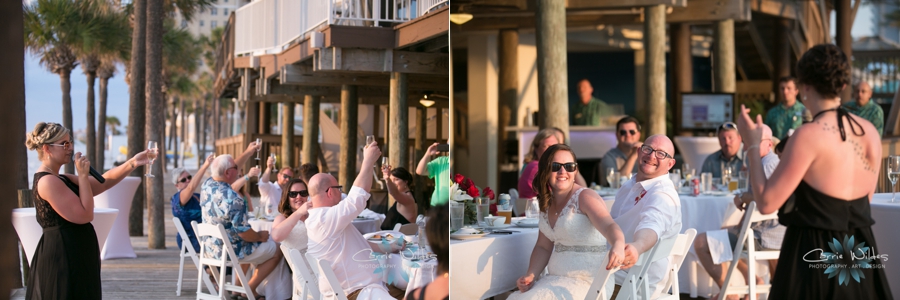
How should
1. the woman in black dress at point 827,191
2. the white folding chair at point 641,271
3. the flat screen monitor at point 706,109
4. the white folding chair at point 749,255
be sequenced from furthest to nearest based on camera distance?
the flat screen monitor at point 706,109 → the white folding chair at point 749,255 → the white folding chair at point 641,271 → the woman in black dress at point 827,191

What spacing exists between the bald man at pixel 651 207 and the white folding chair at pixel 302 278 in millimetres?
1402

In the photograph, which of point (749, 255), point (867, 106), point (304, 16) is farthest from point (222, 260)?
point (867, 106)

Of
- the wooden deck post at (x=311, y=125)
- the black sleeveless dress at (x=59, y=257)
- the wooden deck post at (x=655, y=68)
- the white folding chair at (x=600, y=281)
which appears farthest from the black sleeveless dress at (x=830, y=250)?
the wooden deck post at (x=655, y=68)

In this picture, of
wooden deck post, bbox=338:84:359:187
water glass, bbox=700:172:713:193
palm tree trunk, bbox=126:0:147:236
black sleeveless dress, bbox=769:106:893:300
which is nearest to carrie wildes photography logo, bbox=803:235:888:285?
black sleeveless dress, bbox=769:106:893:300

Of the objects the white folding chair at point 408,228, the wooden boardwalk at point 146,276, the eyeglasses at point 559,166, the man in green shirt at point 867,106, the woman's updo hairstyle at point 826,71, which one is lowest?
the wooden boardwalk at point 146,276

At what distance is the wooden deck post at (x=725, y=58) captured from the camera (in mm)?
12281

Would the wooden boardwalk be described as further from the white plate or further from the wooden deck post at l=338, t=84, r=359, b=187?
the white plate

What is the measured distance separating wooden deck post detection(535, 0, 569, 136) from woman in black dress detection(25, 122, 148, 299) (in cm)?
544

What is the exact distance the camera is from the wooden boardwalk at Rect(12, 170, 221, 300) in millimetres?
6875

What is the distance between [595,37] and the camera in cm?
1711

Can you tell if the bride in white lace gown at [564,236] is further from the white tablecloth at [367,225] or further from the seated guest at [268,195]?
the seated guest at [268,195]

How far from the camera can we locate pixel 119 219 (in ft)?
31.6

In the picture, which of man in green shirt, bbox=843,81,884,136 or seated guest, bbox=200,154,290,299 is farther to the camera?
man in green shirt, bbox=843,81,884,136

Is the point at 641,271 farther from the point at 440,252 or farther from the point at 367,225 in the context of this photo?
the point at 367,225
